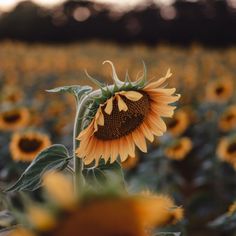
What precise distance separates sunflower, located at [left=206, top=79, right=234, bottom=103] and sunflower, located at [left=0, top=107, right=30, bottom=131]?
1479 mm

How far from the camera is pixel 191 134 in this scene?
488 cm

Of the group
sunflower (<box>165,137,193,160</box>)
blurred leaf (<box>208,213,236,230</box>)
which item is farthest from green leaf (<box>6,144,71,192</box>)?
sunflower (<box>165,137,193,160</box>)

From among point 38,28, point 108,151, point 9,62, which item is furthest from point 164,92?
point 38,28

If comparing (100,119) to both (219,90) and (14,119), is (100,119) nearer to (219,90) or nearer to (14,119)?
(14,119)

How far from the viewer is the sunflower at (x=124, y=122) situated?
4.42ft

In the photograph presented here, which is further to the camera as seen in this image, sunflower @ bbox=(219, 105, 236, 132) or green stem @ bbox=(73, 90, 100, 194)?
sunflower @ bbox=(219, 105, 236, 132)

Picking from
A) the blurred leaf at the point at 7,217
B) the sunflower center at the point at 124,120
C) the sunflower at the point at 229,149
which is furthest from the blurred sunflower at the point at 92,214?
the sunflower at the point at 229,149

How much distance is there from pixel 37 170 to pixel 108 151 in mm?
192

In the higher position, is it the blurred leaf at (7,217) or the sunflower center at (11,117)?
Result: the sunflower center at (11,117)

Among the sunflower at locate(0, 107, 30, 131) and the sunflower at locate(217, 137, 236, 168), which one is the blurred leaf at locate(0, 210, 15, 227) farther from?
the sunflower at locate(0, 107, 30, 131)

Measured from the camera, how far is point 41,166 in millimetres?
1344

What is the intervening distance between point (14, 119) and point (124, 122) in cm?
219

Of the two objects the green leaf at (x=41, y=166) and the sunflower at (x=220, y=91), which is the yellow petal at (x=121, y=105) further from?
the sunflower at (x=220, y=91)

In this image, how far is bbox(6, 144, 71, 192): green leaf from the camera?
4.26ft
